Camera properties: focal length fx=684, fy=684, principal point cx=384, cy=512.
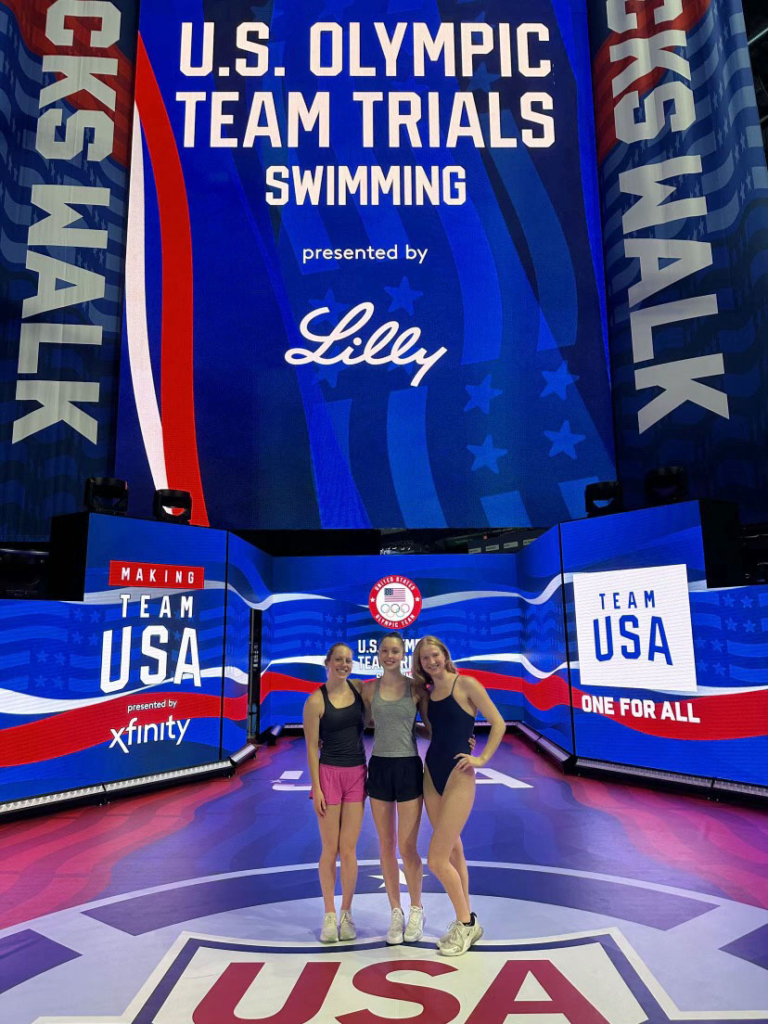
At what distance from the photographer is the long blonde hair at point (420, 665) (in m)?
3.00

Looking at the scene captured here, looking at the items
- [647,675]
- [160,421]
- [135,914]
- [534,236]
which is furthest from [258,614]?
[534,236]

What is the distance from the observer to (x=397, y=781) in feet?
9.79

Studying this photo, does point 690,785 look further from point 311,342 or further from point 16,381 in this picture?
point 16,381

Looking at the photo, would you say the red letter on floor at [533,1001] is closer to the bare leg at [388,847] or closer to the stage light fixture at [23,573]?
the bare leg at [388,847]

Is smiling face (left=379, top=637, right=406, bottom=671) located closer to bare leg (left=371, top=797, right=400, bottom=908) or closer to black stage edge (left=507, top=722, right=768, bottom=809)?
bare leg (left=371, top=797, right=400, bottom=908)

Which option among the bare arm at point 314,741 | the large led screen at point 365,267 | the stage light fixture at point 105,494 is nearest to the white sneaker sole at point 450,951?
the bare arm at point 314,741

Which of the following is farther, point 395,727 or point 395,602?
point 395,602

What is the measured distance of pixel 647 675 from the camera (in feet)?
19.4

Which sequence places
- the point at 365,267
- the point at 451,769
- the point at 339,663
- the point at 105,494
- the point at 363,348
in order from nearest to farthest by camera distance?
the point at 451,769
the point at 339,663
the point at 105,494
the point at 363,348
the point at 365,267

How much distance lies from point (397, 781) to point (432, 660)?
56 centimetres

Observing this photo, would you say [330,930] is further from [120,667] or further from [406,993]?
[120,667]

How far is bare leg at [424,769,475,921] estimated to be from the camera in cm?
284

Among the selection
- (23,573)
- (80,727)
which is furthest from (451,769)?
(23,573)

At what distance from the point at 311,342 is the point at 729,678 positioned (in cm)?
586
